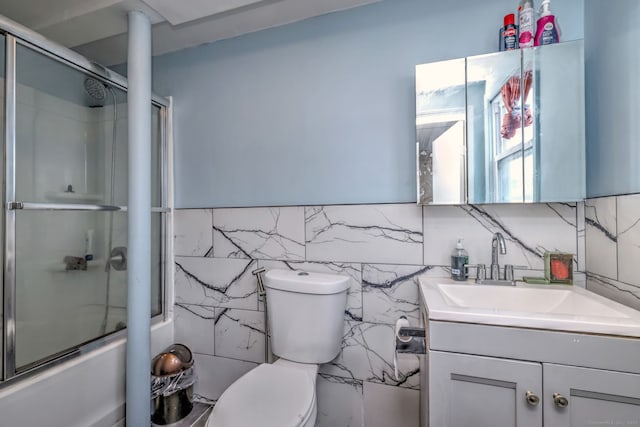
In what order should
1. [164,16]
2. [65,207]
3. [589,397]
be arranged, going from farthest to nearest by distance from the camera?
1. [164,16]
2. [65,207]
3. [589,397]

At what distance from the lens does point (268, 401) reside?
40.5 inches

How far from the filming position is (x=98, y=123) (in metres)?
1.55

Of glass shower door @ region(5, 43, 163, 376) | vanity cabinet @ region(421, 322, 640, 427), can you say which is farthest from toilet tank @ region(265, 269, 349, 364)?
glass shower door @ region(5, 43, 163, 376)

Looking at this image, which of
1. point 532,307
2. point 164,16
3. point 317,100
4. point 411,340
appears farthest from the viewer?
point 317,100

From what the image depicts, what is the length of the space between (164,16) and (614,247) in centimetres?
207

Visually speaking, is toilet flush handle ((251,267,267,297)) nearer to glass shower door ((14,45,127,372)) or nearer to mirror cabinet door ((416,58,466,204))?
glass shower door ((14,45,127,372))

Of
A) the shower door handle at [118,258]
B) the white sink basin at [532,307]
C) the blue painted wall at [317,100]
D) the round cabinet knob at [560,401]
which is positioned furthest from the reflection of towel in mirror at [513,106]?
the shower door handle at [118,258]

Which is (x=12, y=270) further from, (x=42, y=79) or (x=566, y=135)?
(x=566, y=135)

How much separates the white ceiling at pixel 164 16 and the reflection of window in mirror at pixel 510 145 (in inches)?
31.1

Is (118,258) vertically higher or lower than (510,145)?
lower

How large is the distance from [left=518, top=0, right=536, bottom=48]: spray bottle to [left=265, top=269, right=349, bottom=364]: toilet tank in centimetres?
119

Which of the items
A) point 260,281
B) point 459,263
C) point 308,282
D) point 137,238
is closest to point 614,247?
point 459,263

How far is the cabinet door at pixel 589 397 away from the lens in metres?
0.69

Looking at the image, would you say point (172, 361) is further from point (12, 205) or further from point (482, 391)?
point (482, 391)
